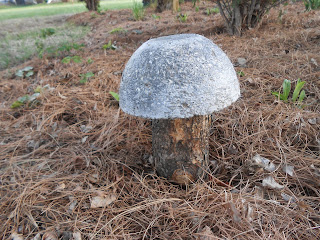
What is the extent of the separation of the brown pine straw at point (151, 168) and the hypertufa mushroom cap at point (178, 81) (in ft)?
2.10

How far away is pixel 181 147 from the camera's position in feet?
5.55

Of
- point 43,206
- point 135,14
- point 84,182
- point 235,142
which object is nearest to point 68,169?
point 84,182

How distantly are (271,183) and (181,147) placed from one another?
679 mm

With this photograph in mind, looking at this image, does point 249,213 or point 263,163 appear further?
point 263,163

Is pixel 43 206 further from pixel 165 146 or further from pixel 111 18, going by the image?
pixel 111 18

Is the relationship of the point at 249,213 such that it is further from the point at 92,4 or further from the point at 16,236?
the point at 92,4

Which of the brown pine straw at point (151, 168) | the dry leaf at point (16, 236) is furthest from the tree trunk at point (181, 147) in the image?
the dry leaf at point (16, 236)

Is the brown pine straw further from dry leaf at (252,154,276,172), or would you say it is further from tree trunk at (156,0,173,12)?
tree trunk at (156,0,173,12)

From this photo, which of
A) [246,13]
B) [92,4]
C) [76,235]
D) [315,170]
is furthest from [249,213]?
[92,4]

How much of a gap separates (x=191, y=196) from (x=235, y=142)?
67 centimetres

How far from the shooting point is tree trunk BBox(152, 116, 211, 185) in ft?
5.33

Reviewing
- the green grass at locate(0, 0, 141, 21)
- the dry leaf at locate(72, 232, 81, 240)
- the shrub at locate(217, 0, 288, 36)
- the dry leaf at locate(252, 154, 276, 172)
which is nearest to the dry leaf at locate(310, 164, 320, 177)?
the dry leaf at locate(252, 154, 276, 172)

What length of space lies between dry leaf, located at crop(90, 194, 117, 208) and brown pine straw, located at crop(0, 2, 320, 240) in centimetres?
2

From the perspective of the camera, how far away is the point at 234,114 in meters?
2.31
